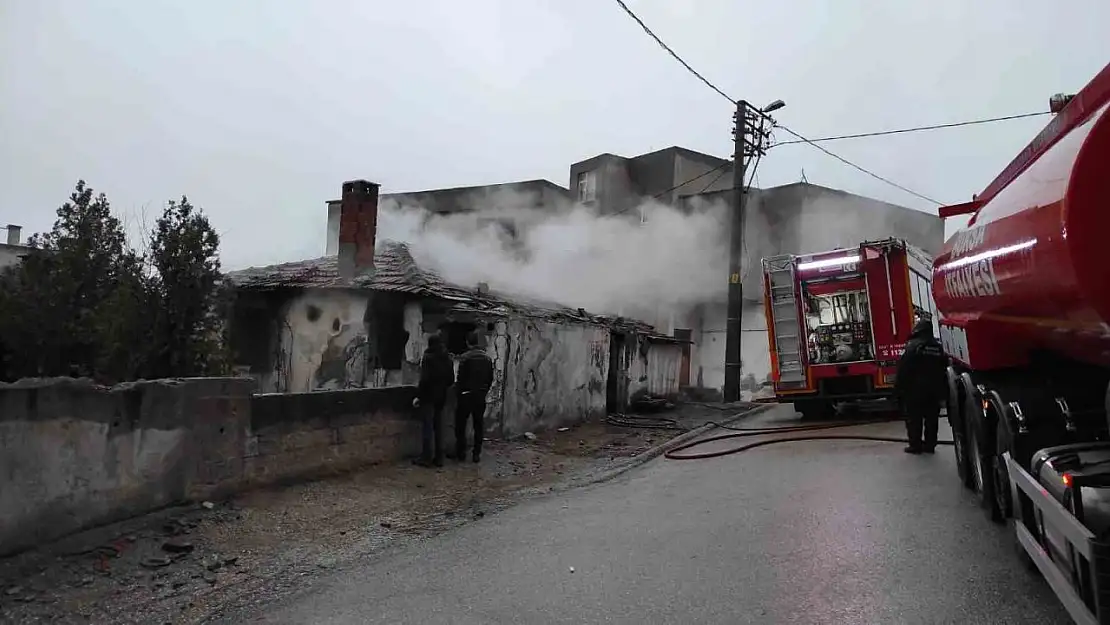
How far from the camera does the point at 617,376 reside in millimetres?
16797

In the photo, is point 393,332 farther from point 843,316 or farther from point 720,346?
point 720,346

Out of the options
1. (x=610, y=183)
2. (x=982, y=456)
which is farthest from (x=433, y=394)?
(x=610, y=183)

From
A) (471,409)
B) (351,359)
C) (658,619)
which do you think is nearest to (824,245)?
(351,359)

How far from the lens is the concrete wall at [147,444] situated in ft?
16.1

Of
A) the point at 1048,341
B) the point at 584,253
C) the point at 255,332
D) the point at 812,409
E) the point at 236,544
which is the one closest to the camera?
the point at 1048,341

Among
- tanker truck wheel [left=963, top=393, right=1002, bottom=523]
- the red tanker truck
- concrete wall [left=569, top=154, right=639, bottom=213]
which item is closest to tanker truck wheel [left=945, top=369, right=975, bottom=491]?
tanker truck wheel [left=963, top=393, right=1002, bottom=523]

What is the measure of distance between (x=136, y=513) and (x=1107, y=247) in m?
6.21

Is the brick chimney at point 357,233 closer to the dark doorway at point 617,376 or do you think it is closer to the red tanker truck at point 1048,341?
the dark doorway at point 617,376

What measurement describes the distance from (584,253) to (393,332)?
11626mm

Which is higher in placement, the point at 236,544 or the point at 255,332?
the point at 255,332

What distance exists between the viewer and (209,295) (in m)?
9.25

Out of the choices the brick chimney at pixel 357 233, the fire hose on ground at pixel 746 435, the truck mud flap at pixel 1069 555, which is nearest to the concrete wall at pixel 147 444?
the fire hose on ground at pixel 746 435

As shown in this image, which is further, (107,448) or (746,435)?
(746,435)

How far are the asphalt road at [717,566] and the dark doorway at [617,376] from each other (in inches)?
337
